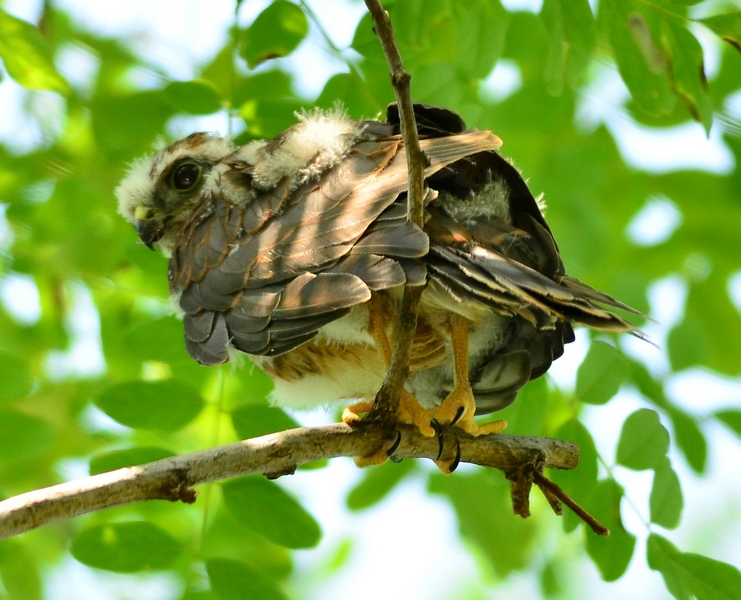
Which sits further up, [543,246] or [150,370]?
[543,246]

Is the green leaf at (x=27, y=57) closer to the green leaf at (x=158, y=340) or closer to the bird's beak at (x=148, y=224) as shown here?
the bird's beak at (x=148, y=224)

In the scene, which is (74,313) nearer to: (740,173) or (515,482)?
(515,482)

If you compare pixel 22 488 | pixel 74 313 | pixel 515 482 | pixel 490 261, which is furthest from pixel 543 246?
pixel 22 488

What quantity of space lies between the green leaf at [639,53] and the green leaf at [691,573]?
149 centimetres

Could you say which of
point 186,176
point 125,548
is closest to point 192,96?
point 186,176

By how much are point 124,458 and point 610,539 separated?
5.47ft

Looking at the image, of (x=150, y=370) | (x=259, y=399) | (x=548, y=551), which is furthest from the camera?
(x=548, y=551)

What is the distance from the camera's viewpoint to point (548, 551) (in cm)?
447

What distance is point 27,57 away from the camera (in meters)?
3.25

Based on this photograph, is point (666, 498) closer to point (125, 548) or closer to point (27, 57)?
point (125, 548)

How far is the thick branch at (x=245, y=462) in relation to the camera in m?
2.14

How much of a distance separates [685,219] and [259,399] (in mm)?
2506

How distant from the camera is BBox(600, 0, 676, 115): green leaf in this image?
298 centimetres

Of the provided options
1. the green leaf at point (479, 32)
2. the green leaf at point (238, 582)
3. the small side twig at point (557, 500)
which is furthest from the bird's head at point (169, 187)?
the small side twig at point (557, 500)
